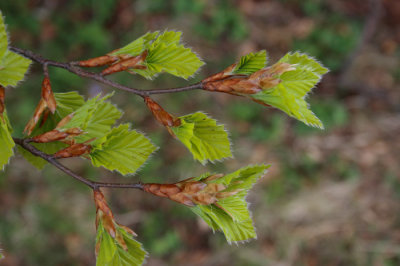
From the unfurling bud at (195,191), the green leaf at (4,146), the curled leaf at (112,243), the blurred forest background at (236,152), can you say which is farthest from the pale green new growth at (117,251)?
the blurred forest background at (236,152)

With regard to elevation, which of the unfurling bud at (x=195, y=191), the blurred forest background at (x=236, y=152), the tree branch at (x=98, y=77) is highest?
the tree branch at (x=98, y=77)

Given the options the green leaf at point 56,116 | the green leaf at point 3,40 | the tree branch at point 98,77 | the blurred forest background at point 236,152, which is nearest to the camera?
the green leaf at point 3,40

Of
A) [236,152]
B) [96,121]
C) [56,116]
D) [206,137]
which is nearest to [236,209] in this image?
[206,137]

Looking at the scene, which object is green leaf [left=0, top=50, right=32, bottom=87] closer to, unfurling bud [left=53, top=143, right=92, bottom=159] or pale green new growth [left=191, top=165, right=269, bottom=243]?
unfurling bud [left=53, top=143, right=92, bottom=159]

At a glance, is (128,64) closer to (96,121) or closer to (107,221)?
(96,121)

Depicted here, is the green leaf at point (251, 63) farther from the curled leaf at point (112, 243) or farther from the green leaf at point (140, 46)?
the curled leaf at point (112, 243)

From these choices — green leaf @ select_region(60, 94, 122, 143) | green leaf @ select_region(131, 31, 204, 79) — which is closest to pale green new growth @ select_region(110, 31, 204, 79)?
green leaf @ select_region(131, 31, 204, 79)
